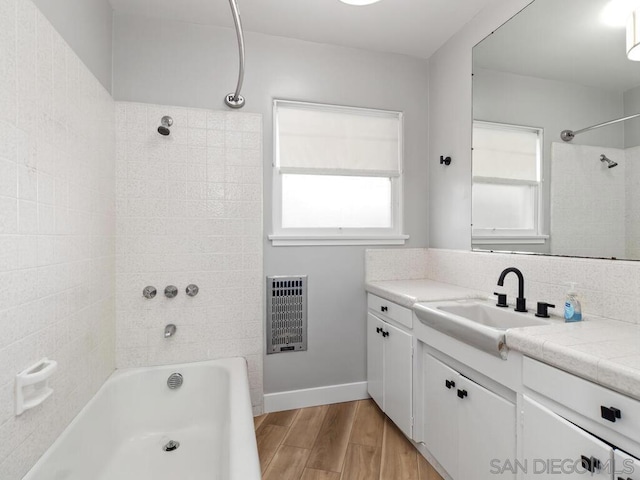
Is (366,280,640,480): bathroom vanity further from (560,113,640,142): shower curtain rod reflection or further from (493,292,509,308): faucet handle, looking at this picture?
(560,113,640,142): shower curtain rod reflection

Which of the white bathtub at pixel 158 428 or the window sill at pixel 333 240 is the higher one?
the window sill at pixel 333 240

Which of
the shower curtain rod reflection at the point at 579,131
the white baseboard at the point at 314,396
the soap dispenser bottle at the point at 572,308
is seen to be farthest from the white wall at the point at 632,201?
the white baseboard at the point at 314,396

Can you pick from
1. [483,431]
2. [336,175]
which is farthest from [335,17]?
[483,431]

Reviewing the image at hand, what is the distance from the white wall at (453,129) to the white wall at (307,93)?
10cm

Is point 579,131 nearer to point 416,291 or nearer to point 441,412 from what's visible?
point 416,291

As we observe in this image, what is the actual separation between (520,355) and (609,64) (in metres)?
1.30

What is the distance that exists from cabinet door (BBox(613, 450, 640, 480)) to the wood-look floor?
3.38 feet

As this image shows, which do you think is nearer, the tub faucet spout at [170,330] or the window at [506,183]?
the window at [506,183]

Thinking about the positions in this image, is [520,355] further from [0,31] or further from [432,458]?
[0,31]

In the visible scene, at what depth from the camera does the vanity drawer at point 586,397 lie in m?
0.77

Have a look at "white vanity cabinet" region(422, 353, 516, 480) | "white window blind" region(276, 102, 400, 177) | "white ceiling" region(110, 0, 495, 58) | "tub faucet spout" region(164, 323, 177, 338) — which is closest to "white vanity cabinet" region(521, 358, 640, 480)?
"white vanity cabinet" region(422, 353, 516, 480)

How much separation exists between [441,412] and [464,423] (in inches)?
6.6

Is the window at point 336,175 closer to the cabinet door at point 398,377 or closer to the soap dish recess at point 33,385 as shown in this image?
the cabinet door at point 398,377

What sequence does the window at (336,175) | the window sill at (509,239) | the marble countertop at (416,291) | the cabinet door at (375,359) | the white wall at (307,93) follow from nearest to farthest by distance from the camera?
the window sill at (509,239), the marble countertop at (416,291), the white wall at (307,93), the cabinet door at (375,359), the window at (336,175)
